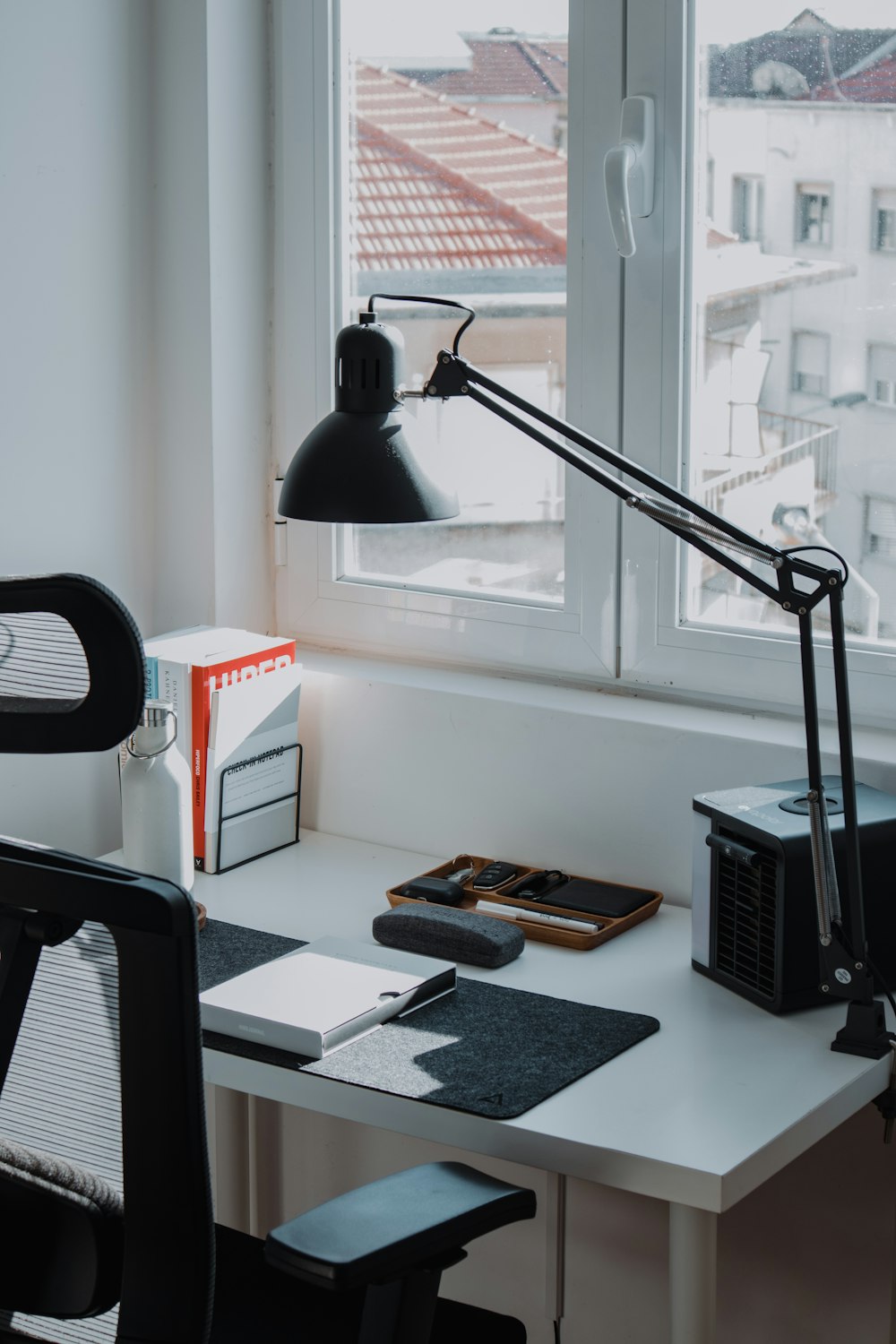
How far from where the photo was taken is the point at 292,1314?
4.65 ft

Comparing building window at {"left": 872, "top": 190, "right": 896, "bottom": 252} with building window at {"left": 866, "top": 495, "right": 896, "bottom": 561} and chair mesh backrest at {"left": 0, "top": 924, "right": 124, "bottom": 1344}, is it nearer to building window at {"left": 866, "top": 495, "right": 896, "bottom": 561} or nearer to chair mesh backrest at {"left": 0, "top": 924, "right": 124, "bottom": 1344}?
building window at {"left": 866, "top": 495, "right": 896, "bottom": 561}

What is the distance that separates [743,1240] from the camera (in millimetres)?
1909

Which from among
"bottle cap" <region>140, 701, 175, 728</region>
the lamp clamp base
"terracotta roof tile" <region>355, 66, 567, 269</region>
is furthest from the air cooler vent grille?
"terracotta roof tile" <region>355, 66, 567, 269</region>

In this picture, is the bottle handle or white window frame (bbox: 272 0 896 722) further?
white window frame (bbox: 272 0 896 722)

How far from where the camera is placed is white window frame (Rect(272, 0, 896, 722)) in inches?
77.2

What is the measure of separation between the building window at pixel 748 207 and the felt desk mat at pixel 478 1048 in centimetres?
96

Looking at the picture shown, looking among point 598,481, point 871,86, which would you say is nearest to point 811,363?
point 871,86

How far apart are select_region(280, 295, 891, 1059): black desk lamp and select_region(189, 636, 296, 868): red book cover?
42 centimetres

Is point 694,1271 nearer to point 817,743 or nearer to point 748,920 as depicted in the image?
point 748,920

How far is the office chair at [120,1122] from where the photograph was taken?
3.53ft

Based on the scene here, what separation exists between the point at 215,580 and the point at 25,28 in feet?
2.58

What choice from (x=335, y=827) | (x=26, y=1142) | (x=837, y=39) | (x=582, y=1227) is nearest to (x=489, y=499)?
(x=335, y=827)

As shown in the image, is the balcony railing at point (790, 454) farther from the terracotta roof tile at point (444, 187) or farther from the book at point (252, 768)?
the book at point (252, 768)

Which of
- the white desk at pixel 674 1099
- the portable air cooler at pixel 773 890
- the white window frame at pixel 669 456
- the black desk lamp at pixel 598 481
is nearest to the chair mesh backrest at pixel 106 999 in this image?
the white desk at pixel 674 1099
